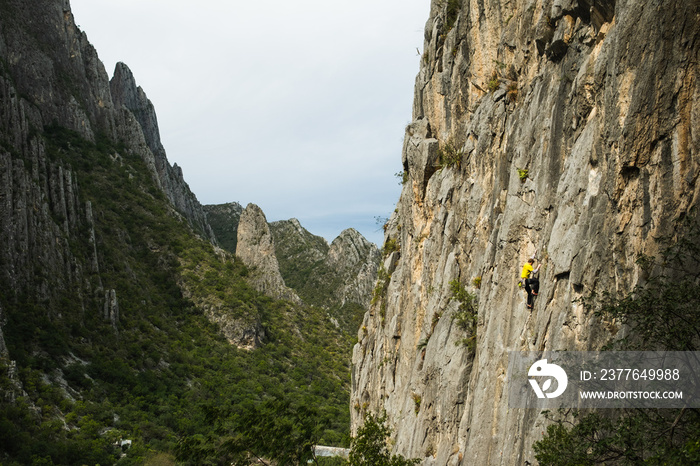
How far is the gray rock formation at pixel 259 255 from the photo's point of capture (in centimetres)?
9631

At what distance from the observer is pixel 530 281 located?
1487cm

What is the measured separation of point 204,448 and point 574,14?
1840 cm

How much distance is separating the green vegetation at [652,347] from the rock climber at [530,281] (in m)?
3.93

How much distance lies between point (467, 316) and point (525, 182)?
6.06m

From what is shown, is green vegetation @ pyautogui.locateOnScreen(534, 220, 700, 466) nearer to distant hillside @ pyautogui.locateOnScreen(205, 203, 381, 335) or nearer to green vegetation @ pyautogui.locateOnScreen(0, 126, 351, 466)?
green vegetation @ pyautogui.locateOnScreen(0, 126, 351, 466)

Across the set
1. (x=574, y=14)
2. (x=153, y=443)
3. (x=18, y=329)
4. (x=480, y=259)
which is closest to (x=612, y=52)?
(x=574, y=14)

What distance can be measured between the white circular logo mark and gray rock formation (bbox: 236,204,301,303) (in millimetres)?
82898

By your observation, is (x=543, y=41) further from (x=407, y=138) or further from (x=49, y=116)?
(x=49, y=116)

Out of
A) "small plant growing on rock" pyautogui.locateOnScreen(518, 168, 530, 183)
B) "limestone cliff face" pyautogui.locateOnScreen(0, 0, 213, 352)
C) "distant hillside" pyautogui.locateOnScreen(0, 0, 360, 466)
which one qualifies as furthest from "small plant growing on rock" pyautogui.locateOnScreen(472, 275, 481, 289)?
"limestone cliff face" pyautogui.locateOnScreen(0, 0, 213, 352)

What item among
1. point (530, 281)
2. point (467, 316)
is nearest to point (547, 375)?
point (530, 281)

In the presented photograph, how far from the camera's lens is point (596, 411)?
10.9 m

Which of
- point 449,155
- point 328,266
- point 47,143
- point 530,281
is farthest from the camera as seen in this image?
point 328,266

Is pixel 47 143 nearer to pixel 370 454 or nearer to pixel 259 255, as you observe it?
pixel 259 255

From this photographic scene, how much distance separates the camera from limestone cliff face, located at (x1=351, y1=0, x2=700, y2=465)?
11.6m
